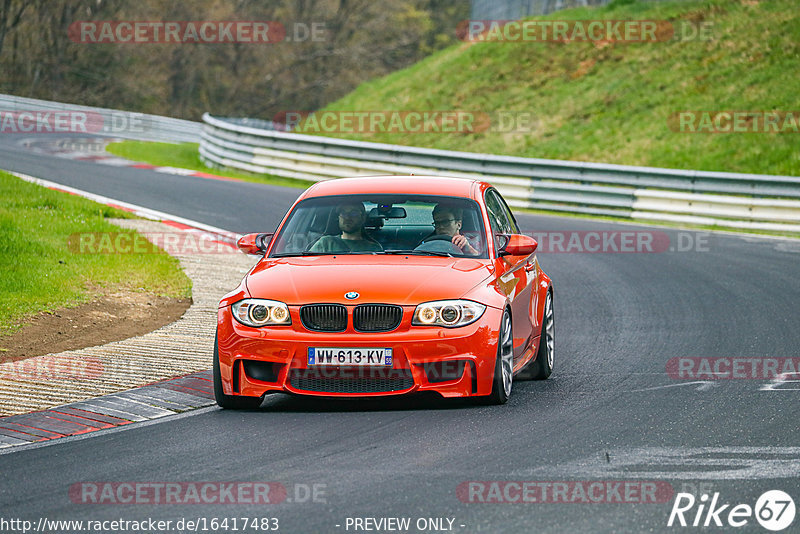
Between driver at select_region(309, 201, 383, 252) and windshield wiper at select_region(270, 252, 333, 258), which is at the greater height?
driver at select_region(309, 201, 383, 252)

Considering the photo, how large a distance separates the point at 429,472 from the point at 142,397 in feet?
9.55

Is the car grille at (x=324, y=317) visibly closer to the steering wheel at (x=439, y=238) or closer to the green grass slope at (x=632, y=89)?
the steering wheel at (x=439, y=238)

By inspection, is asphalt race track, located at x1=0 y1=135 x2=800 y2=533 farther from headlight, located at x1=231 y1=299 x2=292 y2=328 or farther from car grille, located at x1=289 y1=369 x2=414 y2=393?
headlight, located at x1=231 y1=299 x2=292 y2=328

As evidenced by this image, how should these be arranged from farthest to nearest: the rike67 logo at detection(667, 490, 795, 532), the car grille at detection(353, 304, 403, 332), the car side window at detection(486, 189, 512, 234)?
the car side window at detection(486, 189, 512, 234), the car grille at detection(353, 304, 403, 332), the rike67 logo at detection(667, 490, 795, 532)

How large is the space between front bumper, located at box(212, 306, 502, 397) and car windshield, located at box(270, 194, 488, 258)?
3.63 ft

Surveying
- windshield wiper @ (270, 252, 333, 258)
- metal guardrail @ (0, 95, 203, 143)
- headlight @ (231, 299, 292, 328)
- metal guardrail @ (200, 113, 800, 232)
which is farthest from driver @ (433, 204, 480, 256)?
metal guardrail @ (0, 95, 203, 143)

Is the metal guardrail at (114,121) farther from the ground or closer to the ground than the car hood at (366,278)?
farther from the ground

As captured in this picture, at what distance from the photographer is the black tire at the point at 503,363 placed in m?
7.77

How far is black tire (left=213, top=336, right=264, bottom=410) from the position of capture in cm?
783

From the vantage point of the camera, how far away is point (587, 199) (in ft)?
78.1

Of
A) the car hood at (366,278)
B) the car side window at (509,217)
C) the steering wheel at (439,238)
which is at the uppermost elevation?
the car side window at (509,217)

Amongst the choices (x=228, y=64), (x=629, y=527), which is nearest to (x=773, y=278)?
(x=629, y=527)

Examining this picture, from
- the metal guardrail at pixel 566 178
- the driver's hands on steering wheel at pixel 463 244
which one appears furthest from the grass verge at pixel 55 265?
the metal guardrail at pixel 566 178

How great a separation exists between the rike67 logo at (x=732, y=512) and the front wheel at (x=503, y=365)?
229 centimetres
